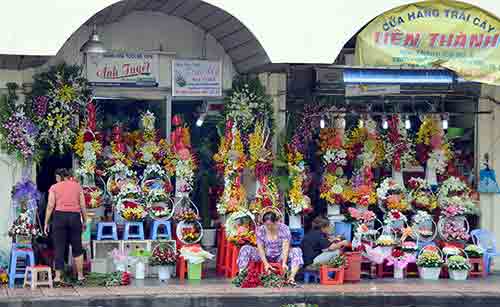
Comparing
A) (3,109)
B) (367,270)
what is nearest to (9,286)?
(3,109)

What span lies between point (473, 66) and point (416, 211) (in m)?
2.68

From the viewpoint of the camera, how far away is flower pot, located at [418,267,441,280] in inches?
663

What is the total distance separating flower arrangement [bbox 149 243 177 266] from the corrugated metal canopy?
306 cm

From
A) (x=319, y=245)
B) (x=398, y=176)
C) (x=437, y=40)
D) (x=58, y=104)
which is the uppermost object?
(x=437, y=40)

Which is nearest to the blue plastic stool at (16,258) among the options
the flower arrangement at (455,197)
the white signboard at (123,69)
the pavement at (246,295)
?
the pavement at (246,295)

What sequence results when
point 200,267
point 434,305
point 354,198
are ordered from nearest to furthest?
point 434,305
point 200,267
point 354,198

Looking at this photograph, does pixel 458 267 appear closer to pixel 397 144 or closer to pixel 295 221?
pixel 397 144

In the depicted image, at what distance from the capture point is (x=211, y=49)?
17.4 m

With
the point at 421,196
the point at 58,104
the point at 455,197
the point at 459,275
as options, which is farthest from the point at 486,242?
the point at 58,104

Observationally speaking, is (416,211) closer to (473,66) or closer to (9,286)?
(473,66)

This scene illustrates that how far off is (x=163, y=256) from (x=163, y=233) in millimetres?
802

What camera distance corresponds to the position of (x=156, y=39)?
17109mm

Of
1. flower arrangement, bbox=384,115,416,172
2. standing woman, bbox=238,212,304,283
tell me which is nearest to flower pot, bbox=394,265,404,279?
flower arrangement, bbox=384,115,416,172

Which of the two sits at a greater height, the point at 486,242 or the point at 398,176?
the point at 398,176
